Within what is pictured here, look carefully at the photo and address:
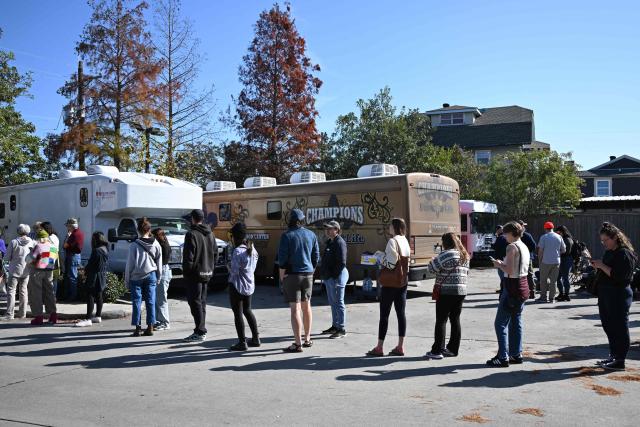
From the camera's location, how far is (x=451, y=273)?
24.8 feet

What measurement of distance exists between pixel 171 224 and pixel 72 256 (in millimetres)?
3003

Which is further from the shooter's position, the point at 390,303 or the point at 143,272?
the point at 143,272

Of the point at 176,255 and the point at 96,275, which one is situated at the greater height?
the point at 176,255

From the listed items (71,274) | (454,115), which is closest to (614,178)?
(454,115)

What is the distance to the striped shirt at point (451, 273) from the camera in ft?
24.7

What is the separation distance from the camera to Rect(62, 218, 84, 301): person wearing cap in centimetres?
1252

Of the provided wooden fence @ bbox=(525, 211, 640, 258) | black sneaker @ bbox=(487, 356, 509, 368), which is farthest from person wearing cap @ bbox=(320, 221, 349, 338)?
wooden fence @ bbox=(525, 211, 640, 258)

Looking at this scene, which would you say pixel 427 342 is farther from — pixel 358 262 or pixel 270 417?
pixel 358 262

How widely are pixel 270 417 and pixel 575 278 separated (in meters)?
13.7

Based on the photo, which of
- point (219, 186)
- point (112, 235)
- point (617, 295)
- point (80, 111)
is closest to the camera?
point (617, 295)

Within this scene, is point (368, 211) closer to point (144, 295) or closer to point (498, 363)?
point (144, 295)

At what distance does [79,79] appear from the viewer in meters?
20.8

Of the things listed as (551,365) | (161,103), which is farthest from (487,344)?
(161,103)

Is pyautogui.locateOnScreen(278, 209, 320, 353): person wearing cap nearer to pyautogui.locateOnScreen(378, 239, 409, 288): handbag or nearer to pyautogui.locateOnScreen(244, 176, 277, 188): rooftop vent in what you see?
pyautogui.locateOnScreen(378, 239, 409, 288): handbag
